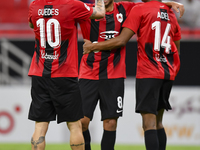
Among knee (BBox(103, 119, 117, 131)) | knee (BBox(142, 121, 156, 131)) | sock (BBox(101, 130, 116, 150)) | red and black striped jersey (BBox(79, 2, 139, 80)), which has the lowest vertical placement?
sock (BBox(101, 130, 116, 150))

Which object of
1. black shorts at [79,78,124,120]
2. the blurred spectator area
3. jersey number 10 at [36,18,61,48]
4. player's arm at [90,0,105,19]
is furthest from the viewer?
the blurred spectator area

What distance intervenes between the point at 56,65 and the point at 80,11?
60 cm

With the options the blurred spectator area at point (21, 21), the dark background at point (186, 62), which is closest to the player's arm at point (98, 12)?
the dark background at point (186, 62)

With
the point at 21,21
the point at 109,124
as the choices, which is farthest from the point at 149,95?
the point at 21,21

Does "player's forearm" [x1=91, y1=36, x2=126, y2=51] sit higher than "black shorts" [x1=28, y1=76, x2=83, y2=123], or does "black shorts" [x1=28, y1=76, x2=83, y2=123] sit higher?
"player's forearm" [x1=91, y1=36, x2=126, y2=51]

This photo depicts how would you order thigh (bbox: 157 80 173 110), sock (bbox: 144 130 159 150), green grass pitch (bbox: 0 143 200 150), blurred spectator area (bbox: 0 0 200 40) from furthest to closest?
blurred spectator area (bbox: 0 0 200 40) → green grass pitch (bbox: 0 143 200 150) → thigh (bbox: 157 80 173 110) → sock (bbox: 144 130 159 150)

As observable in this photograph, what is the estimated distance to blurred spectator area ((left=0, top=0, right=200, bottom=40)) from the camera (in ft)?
31.0

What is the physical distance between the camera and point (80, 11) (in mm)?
3764

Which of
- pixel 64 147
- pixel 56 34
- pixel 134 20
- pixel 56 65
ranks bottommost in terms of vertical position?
pixel 64 147

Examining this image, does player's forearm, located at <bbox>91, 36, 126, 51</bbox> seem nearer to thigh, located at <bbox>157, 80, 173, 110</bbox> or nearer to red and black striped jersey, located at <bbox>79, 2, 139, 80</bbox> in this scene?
red and black striped jersey, located at <bbox>79, 2, 139, 80</bbox>

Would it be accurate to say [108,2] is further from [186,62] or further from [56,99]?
[186,62]

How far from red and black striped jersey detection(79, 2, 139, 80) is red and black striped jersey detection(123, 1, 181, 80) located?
8.6 inches

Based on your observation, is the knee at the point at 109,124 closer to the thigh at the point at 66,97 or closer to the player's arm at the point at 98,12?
the thigh at the point at 66,97

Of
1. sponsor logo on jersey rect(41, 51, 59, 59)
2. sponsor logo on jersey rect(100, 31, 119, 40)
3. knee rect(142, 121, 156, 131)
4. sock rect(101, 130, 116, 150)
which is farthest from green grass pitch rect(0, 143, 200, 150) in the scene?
sponsor logo on jersey rect(41, 51, 59, 59)
